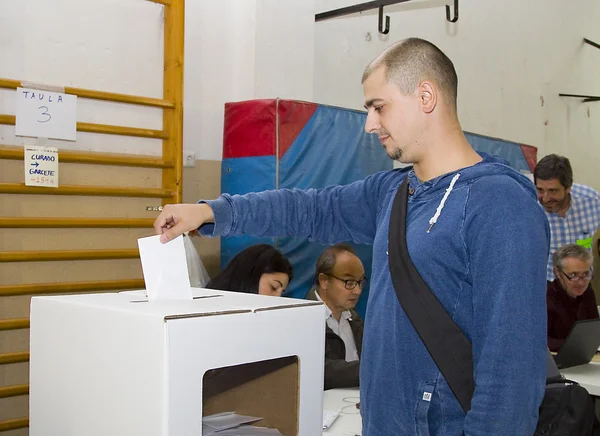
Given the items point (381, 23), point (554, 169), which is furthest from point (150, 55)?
point (554, 169)

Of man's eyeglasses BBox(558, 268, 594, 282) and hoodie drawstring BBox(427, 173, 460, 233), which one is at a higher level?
hoodie drawstring BBox(427, 173, 460, 233)

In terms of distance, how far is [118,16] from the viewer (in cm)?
291

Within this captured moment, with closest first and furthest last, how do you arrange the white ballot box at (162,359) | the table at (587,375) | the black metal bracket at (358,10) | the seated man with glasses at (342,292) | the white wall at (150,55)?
the white ballot box at (162,359), the table at (587,375), the white wall at (150,55), the seated man with glasses at (342,292), the black metal bracket at (358,10)

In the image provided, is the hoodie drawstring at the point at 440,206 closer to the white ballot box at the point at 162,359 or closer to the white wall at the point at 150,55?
the white ballot box at the point at 162,359

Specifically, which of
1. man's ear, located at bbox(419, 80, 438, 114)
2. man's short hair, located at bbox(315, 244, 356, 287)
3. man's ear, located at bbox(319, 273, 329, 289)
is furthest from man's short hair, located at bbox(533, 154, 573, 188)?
man's ear, located at bbox(419, 80, 438, 114)

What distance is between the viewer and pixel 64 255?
271 centimetres

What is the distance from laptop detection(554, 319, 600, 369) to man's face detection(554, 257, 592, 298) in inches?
18.6

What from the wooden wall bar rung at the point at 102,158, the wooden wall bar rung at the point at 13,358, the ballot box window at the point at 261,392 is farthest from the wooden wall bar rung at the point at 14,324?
the ballot box window at the point at 261,392

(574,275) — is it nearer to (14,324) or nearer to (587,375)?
(587,375)

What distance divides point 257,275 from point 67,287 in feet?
2.67

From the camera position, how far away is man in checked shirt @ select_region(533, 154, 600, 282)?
12.6 feet

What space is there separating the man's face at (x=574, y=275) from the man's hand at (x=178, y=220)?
2.44m

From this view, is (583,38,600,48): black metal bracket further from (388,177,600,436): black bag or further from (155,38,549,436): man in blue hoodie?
(388,177,600,436): black bag

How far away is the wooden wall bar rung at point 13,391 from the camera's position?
2.55m
